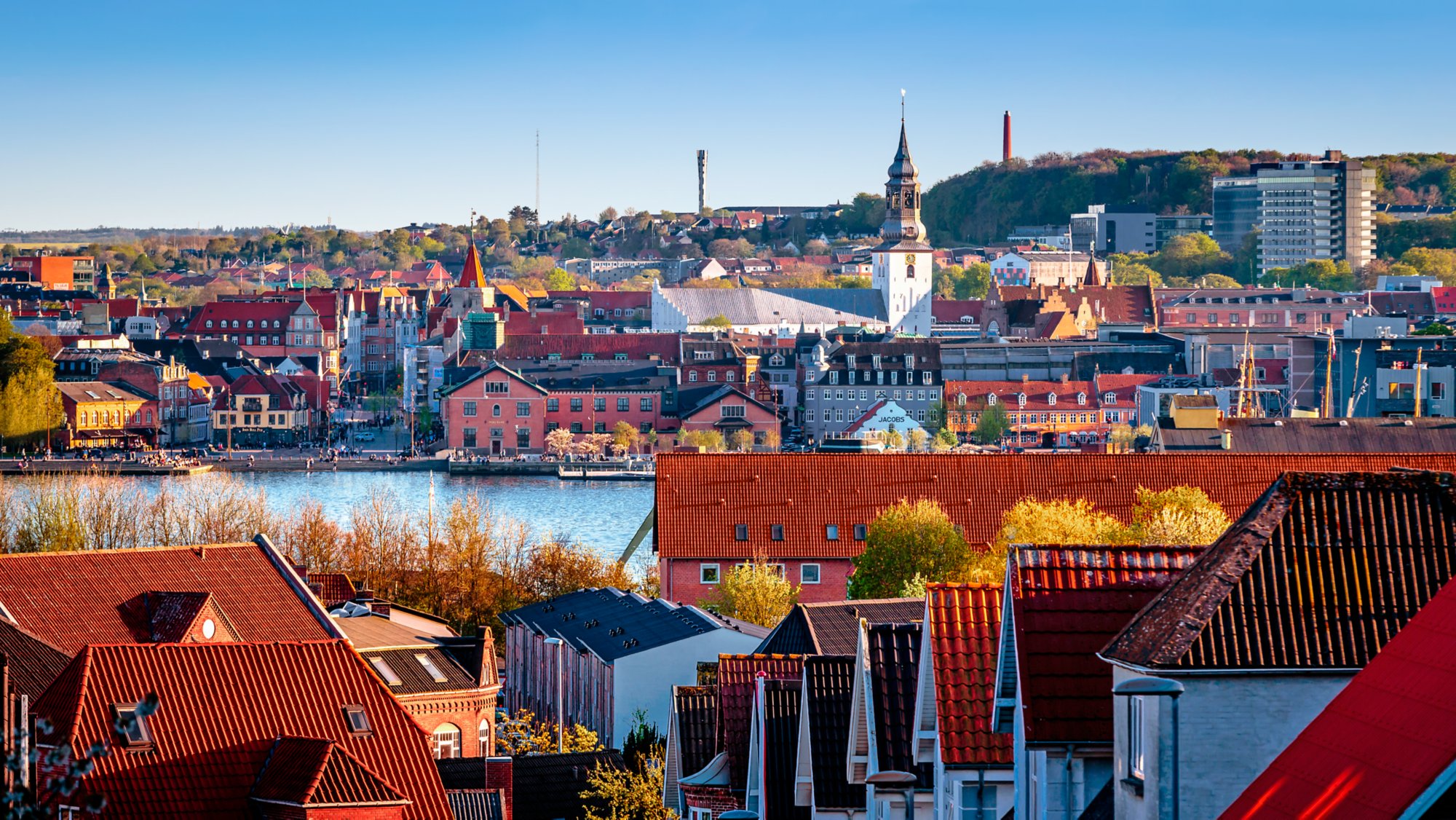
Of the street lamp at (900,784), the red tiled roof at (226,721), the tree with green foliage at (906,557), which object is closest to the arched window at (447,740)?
the tree with green foliage at (906,557)

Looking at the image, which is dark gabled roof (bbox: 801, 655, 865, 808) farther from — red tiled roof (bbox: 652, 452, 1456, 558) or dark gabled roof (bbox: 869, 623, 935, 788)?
red tiled roof (bbox: 652, 452, 1456, 558)

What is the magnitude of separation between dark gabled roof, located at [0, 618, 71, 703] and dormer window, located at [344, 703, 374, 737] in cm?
189

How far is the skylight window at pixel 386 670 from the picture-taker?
15039 mm

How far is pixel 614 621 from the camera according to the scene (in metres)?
18.7

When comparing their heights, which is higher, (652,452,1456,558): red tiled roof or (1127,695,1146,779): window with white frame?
(1127,695,1146,779): window with white frame

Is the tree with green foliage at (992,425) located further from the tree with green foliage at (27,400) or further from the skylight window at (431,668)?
the skylight window at (431,668)

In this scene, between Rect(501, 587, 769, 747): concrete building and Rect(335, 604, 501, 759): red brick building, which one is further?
Rect(501, 587, 769, 747): concrete building

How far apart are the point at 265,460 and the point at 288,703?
5018 cm

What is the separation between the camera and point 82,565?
1401 centimetres

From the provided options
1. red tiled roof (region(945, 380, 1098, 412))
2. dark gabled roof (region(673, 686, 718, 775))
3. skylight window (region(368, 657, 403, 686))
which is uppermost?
dark gabled roof (region(673, 686, 718, 775))

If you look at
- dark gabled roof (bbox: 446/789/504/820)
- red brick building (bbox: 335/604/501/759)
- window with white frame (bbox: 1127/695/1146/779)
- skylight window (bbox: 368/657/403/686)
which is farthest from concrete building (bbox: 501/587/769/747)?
window with white frame (bbox: 1127/695/1146/779)

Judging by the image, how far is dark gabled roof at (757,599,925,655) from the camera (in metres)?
12.5

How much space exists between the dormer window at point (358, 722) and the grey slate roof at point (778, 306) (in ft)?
240

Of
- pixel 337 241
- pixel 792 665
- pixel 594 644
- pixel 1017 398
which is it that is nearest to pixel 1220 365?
pixel 1017 398
